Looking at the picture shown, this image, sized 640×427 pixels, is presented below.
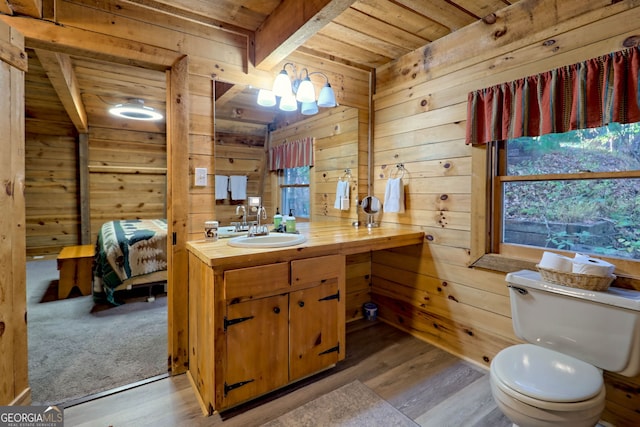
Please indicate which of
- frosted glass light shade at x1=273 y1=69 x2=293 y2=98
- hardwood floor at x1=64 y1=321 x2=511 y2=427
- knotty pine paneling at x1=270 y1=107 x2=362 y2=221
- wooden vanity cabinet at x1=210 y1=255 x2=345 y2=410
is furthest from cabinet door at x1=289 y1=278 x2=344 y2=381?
frosted glass light shade at x1=273 y1=69 x2=293 y2=98

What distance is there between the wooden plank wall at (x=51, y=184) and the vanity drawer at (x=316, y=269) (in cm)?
486

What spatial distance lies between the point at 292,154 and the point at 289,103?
1.41 feet

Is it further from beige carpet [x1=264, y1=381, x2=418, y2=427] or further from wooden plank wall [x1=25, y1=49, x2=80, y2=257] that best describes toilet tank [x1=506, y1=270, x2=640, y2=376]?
wooden plank wall [x1=25, y1=49, x2=80, y2=257]

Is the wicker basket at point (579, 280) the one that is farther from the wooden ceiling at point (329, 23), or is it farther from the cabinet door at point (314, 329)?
the wooden ceiling at point (329, 23)

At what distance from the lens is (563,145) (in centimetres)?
171

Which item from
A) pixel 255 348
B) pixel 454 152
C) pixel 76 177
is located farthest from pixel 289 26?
pixel 76 177

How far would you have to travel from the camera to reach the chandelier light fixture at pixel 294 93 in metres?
2.13

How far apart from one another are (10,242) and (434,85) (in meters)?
2.67

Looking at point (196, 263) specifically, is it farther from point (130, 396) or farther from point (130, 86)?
point (130, 86)

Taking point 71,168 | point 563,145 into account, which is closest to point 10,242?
point 563,145

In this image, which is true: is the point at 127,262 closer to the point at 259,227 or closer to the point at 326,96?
the point at 259,227

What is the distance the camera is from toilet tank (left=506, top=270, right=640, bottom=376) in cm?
130

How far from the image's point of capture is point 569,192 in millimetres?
1701

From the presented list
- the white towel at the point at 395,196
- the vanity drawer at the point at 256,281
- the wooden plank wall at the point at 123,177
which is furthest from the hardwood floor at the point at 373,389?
the wooden plank wall at the point at 123,177
